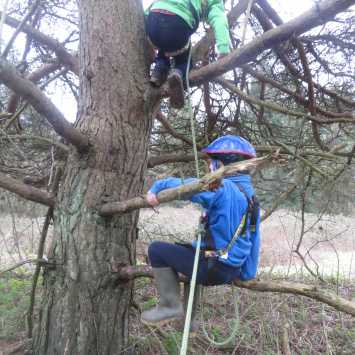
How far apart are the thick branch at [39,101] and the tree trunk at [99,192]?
0.18 metres

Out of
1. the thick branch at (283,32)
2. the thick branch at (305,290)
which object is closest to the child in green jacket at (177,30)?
the thick branch at (283,32)

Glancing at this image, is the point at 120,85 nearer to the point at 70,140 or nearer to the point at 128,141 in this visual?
the point at 128,141

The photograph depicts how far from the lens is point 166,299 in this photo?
93.0 inches

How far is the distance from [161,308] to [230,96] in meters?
2.64

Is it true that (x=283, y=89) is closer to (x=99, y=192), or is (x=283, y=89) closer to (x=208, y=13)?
(x=208, y=13)

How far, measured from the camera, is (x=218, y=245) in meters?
2.21

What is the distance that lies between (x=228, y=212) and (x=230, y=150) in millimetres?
394

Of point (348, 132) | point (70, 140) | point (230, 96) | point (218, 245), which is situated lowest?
point (218, 245)

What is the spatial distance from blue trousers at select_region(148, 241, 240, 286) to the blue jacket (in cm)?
6

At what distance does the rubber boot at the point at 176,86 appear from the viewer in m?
2.39

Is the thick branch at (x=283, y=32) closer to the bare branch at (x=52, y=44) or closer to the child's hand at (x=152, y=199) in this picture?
the child's hand at (x=152, y=199)

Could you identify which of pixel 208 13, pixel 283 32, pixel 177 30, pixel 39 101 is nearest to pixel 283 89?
pixel 208 13

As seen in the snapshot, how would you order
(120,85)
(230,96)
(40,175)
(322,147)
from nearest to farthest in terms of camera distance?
(120,85) → (40,175) → (322,147) → (230,96)

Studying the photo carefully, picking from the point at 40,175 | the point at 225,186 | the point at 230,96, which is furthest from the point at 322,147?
the point at 40,175
